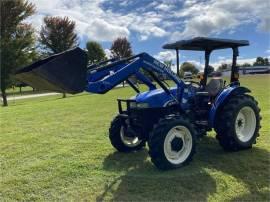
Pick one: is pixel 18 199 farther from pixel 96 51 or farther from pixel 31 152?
pixel 96 51

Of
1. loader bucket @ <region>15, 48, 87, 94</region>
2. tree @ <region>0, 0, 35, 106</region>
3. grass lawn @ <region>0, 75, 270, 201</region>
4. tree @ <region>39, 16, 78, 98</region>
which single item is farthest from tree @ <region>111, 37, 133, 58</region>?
loader bucket @ <region>15, 48, 87, 94</region>

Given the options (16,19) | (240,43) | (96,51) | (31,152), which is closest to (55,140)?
(31,152)

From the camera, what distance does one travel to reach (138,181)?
5742mm

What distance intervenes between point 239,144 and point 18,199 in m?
4.14

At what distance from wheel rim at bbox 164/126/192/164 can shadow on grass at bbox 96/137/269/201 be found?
21cm

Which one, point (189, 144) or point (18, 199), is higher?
point (189, 144)

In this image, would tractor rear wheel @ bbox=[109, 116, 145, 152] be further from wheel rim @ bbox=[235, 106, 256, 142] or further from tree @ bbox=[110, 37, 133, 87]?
tree @ bbox=[110, 37, 133, 87]

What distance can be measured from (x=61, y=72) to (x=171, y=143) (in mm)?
2188

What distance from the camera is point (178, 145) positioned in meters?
6.30

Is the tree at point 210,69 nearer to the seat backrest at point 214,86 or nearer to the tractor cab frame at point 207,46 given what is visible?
the tractor cab frame at point 207,46

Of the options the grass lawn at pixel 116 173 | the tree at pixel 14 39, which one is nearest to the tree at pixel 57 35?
the tree at pixel 14 39

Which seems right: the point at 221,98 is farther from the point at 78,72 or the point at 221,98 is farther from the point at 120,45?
the point at 120,45

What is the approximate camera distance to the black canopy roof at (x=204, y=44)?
7315mm

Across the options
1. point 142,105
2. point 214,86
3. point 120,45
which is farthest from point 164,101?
point 120,45
